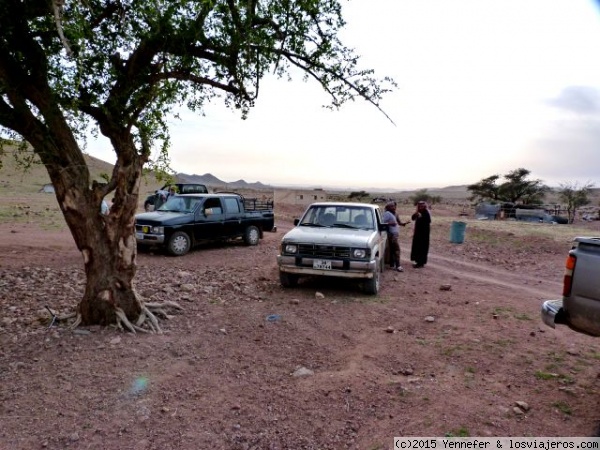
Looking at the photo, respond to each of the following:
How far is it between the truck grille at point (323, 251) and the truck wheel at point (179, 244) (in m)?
4.97

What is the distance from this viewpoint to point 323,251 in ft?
25.4

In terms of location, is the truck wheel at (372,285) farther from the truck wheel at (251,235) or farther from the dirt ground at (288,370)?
the truck wheel at (251,235)

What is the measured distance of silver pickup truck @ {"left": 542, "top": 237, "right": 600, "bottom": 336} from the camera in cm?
349

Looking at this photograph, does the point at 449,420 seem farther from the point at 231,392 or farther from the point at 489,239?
the point at 489,239

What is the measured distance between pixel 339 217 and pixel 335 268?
63.7 inches

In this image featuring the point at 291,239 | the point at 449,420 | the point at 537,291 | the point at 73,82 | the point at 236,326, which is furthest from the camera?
the point at 537,291

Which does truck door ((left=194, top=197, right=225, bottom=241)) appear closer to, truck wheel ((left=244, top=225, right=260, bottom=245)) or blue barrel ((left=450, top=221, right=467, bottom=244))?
truck wheel ((left=244, top=225, right=260, bottom=245))

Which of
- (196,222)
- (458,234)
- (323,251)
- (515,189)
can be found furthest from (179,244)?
(515,189)

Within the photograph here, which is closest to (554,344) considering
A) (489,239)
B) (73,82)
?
(73,82)

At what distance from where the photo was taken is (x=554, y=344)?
5527mm

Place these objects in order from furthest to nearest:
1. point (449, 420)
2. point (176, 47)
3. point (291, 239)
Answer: point (291, 239) → point (176, 47) → point (449, 420)

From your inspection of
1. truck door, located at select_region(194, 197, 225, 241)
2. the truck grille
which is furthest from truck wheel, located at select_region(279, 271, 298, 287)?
truck door, located at select_region(194, 197, 225, 241)

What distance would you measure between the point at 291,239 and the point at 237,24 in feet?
12.1

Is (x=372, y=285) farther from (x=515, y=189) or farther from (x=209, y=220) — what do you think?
(x=515, y=189)
